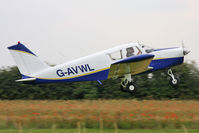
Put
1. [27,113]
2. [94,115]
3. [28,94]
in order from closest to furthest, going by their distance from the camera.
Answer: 1. [94,115]
2. [27,113]
3. [28,94]

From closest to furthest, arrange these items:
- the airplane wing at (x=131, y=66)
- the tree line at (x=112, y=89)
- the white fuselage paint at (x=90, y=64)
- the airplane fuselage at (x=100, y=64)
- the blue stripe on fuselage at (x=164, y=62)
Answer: the airplane wing at (x=131, y=66), the airplane fuselage at (x=100, y=64), the white fuselage paint at (x=90, y=64), the blue stripe on fuselage at (x=164, y=62), the tree line at (x=112, y=89)

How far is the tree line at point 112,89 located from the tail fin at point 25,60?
313 centimetres

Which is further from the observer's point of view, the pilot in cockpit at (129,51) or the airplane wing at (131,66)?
the pilot in cockpit at (129,51)

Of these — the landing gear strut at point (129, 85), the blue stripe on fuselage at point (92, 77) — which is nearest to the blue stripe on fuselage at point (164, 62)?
the landing gear strut at point (129, 85)

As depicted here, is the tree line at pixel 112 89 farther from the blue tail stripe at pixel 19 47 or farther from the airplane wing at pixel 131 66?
the blue tail stripe at pixel 19 47

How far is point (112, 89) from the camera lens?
56.3 feet

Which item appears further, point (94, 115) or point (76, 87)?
point (76, 87)

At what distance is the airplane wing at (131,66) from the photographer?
12.9m

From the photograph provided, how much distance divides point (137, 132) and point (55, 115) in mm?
2938

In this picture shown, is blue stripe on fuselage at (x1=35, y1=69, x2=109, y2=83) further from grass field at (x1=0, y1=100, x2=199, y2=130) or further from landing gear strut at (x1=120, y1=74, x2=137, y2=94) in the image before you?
grass field at (x1=0, y1=100, x2=199, y2=130)

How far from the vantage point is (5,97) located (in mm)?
18375

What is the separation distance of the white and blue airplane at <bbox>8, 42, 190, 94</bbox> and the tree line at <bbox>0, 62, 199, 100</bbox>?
2275 millimetres

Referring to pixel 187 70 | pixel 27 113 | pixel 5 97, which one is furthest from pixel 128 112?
pixel 5 97

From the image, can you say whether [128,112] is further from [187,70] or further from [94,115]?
[187,70]
